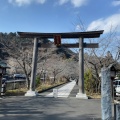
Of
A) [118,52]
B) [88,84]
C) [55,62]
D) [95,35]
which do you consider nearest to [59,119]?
[95,35]

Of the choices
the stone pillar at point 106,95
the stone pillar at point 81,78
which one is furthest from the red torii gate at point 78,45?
the stone pillar at point 106,95

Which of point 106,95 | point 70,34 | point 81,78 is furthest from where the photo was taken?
point 70,34

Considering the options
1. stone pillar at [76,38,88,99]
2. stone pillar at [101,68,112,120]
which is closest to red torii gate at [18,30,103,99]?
stone pillar at [76,38,88,99]

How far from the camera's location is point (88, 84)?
835 inches

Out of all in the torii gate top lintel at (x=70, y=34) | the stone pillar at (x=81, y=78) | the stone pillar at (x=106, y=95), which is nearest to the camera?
the stone pillar at (x=106, y=95)

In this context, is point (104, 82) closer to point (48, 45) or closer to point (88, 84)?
point (48, 45)

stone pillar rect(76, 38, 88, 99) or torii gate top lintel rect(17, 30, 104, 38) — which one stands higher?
torii gate top lintel rect(17, 30, 104, 38)

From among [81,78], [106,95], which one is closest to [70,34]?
[81,78]

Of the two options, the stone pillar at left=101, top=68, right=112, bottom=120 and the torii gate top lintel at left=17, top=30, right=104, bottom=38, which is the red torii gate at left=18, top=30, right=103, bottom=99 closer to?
the torii gate top lintel at left=17, top=30, right=104, bottom=38

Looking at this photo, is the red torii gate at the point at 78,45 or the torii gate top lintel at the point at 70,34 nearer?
the red torii gate at the point at 78,45

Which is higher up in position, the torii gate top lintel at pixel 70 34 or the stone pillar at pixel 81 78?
the torii gate top lintel at pixel 70 34

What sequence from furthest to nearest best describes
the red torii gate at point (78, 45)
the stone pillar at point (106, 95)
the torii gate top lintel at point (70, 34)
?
the torii gate top lintel at point (70, 34) < the red torii gate at point (78, 45) < the stone pillar at point (106, 95)

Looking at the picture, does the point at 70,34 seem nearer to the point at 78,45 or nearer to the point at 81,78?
the point at 78,45

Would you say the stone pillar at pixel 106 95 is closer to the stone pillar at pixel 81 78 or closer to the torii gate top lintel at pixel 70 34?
the stone pillar at pixel 81 78
